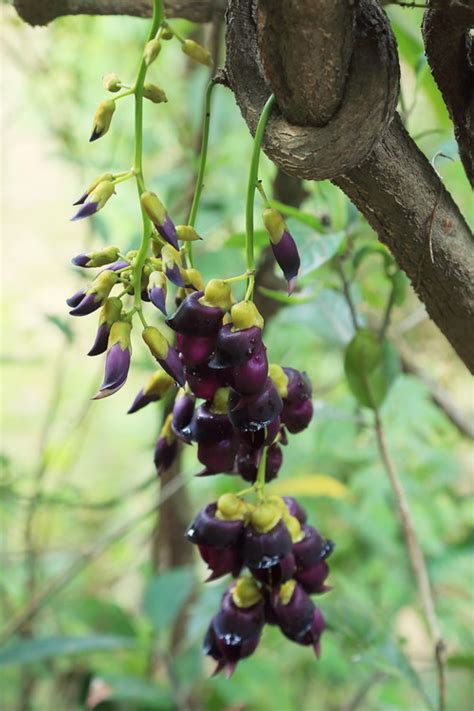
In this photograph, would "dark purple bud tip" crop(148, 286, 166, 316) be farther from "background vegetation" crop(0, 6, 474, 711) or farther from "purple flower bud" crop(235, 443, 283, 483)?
"background vegetation" crop(0, 6, 474, 711)

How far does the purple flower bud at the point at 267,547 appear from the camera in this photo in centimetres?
42

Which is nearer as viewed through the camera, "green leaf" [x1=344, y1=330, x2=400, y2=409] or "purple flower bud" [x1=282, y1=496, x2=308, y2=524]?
"purple flower bud" [x1=282, y1=496, x2=308, y2=524]

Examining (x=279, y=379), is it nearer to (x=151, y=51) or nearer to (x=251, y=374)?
(x=251, y=374)

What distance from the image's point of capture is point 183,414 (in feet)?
1.38

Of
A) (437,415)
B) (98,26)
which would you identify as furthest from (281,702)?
(98,26)

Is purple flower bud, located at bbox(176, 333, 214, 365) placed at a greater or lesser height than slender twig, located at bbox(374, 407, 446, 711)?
greater

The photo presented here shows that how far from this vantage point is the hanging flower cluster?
36cm

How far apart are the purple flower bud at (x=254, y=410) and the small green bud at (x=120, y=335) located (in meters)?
0.06

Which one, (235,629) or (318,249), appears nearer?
(235,629)

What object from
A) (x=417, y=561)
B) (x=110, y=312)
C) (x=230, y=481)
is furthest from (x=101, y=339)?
(x=230, y=481)

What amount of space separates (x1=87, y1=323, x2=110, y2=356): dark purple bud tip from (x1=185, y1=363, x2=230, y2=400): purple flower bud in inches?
1.6

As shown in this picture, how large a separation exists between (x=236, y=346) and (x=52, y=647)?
701 millimetres

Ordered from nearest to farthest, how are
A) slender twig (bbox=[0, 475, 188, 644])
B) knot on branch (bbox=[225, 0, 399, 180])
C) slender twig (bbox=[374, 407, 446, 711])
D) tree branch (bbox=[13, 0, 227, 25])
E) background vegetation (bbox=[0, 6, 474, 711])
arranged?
knot on branch (bbox=[225, 0, 399, 180]) < tree branch (bbox=[13, 0, 227, 25]) < slender twig (bbox=[374, 407, 446, 711]) < background vegetation (bbox=[0, 6, 474, 711]) < slender twig (bbox=[0, 475, 188, 644])

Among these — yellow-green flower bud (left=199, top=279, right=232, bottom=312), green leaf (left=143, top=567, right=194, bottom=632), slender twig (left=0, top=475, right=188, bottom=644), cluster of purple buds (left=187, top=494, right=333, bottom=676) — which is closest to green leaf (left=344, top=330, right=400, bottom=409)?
cluster of purple buds (left=187, top=494, right=333, bottom=676)
